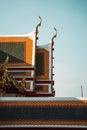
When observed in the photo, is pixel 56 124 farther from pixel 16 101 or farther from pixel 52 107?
pixel 16 101

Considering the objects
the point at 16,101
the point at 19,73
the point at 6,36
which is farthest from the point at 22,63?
the point at 16,101

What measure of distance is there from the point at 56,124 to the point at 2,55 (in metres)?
15.8

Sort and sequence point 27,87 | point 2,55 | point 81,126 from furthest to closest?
point 2,55 < point 27,87 < point 81,126

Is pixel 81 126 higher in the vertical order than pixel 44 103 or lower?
lower

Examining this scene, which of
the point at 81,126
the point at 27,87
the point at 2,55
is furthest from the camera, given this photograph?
the point at 2,55

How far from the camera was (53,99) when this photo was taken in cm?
1631

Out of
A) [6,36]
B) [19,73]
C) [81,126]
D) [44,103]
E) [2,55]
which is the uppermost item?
[6,36]

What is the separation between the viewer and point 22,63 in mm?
29406

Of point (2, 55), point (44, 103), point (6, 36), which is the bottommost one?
point (44, 103)

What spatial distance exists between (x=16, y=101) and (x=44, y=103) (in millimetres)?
1538

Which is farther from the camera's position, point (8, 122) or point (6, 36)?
point (6, 36)

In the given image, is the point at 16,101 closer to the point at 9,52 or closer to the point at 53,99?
the point at 53,99

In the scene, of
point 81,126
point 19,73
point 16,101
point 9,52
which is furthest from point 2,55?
point 81,126

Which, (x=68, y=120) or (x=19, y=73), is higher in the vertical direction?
(x=19, y=73)
